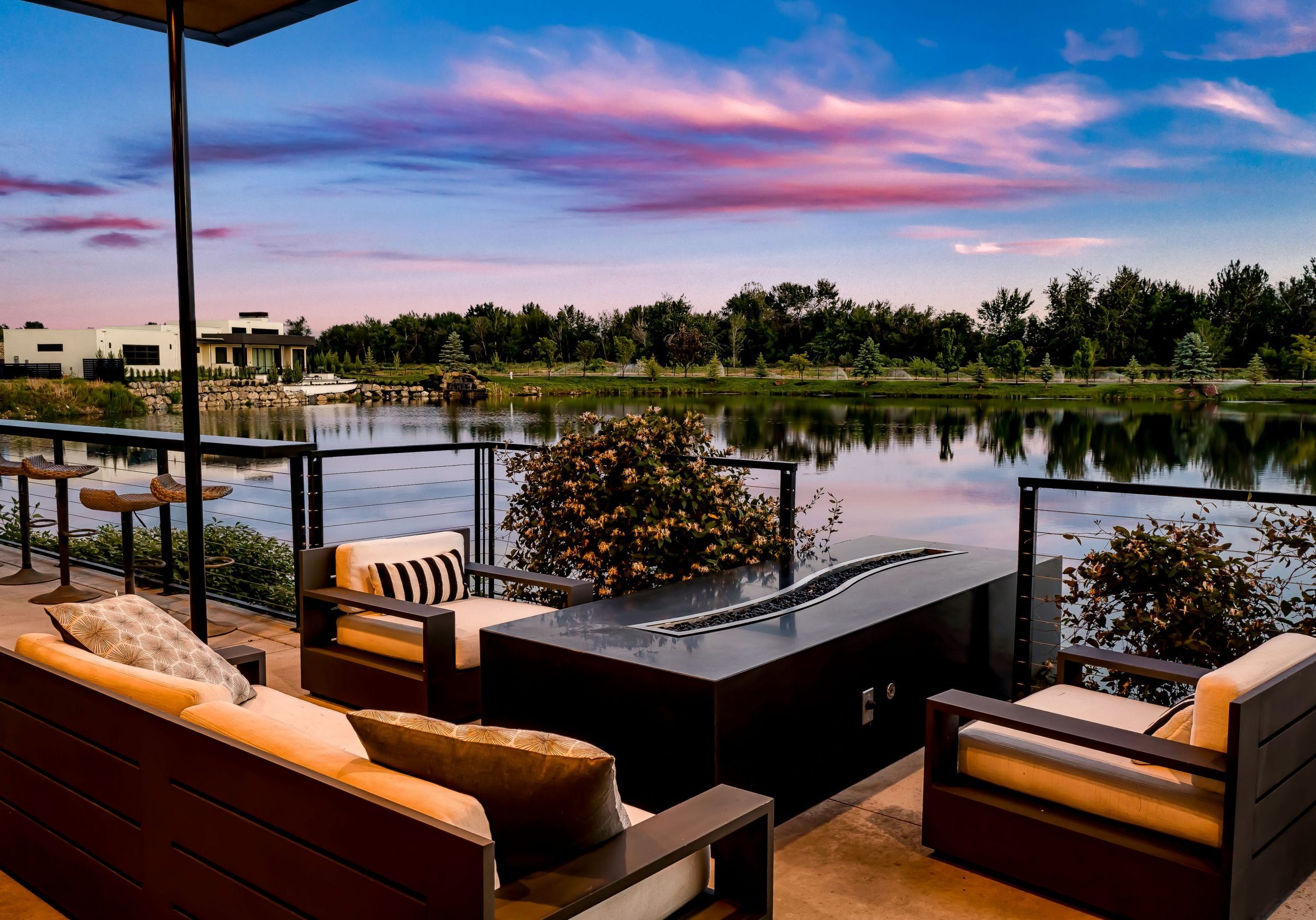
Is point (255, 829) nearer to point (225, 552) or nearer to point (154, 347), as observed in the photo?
point (225, 552)

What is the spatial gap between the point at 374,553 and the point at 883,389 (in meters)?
19.6

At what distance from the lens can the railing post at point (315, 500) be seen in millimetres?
4840

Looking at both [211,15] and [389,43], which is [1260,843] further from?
[389,43]

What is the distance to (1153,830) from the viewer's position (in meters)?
2.41

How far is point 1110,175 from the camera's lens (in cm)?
2770

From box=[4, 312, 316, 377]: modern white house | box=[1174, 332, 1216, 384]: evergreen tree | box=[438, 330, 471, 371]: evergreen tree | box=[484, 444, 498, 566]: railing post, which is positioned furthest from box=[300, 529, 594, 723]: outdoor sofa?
box=[1174, 332, 1216, 384]: evergreen tree

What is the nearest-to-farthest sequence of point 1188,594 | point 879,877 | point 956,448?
1. point 879,877
2. point 1188,594
3. point 956,448

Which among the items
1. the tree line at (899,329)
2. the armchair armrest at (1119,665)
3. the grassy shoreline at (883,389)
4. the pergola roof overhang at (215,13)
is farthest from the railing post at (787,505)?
the tree line at (899,329)

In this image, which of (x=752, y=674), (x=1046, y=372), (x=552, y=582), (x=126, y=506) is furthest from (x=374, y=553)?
(x=1046, y=372)

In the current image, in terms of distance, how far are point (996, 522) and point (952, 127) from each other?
38.2 feet

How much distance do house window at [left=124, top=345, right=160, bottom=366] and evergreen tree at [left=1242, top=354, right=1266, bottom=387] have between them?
20.0 meters

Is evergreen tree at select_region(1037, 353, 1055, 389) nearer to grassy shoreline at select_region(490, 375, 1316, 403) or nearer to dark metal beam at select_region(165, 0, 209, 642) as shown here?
grassy shoreline at select_region(490, 375, 1316, 403)

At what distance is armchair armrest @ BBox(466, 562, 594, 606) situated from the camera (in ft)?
12.9

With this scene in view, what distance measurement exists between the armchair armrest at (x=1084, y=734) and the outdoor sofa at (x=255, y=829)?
36.8 inches
